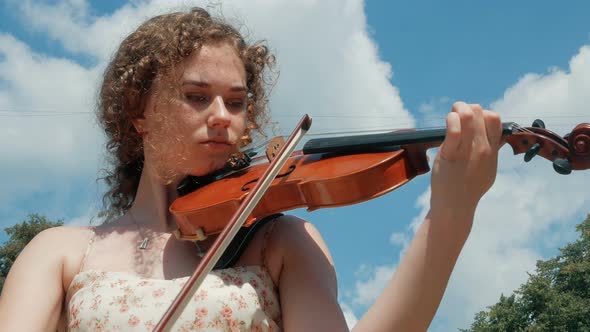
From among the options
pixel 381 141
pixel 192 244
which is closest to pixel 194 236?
pixel 192 244

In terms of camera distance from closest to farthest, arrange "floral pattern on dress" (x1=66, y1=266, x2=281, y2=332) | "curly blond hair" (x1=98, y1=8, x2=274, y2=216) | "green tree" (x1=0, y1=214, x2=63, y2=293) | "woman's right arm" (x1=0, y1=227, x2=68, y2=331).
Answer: "floral pattern on dress" (x1=66, y1=266, x2=281, y2=332)
"woman's right arm" (x1=0, y1=227, x2=68, y2=331)
"curly blond hair" (x1=98, y1=8, x2=274, y2=216)
"green tree" (x1=0, y1=214, x2=63, y2=293)

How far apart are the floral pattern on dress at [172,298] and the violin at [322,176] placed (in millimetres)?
229

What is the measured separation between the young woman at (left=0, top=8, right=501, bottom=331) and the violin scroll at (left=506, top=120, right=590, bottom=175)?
0.60ft

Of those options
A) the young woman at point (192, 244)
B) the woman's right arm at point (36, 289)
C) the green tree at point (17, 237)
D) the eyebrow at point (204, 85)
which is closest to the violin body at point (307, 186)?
the young woman at point (192, 244)

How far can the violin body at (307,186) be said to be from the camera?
241 cm

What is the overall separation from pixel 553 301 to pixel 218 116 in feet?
130

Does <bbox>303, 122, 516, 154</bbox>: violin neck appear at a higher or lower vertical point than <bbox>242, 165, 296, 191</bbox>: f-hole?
higher

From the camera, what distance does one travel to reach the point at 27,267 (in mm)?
2811

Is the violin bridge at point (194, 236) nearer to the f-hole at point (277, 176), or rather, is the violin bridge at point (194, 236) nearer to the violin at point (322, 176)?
the violin at point (322, 176)

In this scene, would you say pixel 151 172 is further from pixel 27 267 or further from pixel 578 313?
pixel 578 313

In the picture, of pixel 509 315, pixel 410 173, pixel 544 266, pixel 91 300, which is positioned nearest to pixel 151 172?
pixel 91 300

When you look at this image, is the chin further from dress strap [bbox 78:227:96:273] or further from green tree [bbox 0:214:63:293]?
green tree [bbox 0:214:63:293]

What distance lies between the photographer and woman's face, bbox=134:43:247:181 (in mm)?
2850

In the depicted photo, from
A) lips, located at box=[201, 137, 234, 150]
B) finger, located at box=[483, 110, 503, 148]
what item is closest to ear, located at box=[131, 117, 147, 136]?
lips, located at box=[201, 137, 234, 150]
